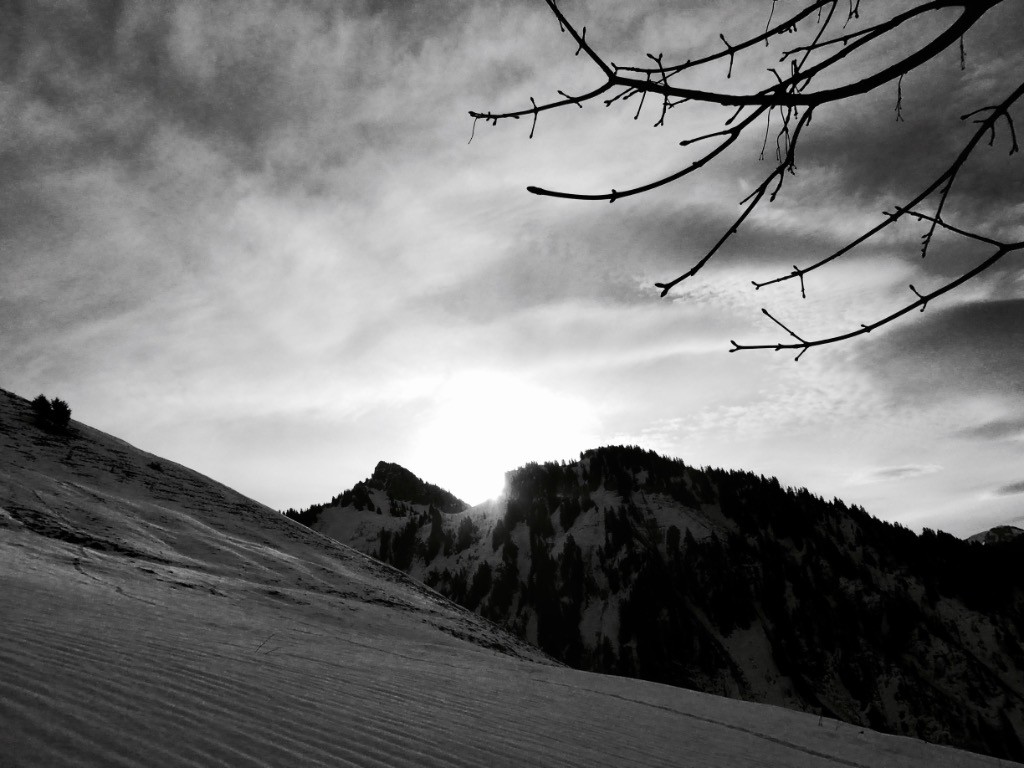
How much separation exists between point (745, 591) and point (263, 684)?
91.0m

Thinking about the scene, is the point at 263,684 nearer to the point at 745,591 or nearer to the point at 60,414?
the point at 60,414

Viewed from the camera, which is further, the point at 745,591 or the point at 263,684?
the point at 745,591

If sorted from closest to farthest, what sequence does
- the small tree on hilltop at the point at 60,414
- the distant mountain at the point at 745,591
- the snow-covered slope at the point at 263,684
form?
1. the snow-covered slope at the point at 263,684
2. the small tree on hilltop at the point at 60,414
3. the distant mountain at the point at 745,591

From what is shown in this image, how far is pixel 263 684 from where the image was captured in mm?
3646

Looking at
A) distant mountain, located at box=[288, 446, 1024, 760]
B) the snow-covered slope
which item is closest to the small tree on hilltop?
the snow-covered slope

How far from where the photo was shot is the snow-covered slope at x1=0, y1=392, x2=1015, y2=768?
2533mm

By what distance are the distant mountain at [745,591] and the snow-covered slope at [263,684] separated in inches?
2796

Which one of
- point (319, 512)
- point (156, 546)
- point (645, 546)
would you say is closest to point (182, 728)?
point (156, 546)

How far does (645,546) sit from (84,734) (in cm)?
9014

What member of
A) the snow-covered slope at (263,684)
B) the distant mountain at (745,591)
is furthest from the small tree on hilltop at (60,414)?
the distant mountain at (745,591)

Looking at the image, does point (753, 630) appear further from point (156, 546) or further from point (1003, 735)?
point (156, 546)

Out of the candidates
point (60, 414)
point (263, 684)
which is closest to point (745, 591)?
point (60, 414)

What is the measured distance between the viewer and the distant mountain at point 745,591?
6819 cm

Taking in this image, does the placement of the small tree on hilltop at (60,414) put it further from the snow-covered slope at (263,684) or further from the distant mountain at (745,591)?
the distant mountain at (745,591)
